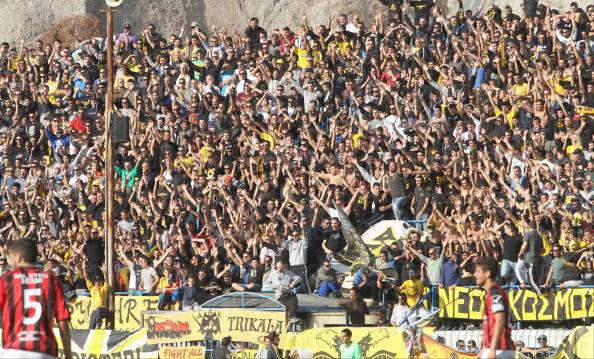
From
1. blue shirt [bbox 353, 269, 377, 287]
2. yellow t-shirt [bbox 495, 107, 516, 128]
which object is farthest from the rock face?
blue shirt [bbox 353, 269, 377, 287]

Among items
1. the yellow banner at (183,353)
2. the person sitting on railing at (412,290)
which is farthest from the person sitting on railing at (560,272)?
the yellow banner at (183,353)

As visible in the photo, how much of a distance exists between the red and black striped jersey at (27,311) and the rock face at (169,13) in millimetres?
29219

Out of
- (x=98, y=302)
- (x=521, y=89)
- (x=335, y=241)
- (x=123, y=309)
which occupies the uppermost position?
(x=521, y=89)

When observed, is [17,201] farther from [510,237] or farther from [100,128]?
[510,237]

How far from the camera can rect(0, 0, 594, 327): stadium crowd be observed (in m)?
22.9

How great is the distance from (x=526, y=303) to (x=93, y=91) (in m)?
14.7

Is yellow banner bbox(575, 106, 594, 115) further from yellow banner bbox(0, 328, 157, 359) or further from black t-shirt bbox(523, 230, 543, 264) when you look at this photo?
yellow banner bbox(0, 328, 157, 359)

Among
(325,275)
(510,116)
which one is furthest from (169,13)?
(325,275)

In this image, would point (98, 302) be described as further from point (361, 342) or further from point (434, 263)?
point (361, 342)

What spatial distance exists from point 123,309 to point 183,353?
4648 mm

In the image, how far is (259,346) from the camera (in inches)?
797

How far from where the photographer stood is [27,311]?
37.5 ft

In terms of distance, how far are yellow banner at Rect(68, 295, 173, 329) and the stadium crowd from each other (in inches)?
18.0

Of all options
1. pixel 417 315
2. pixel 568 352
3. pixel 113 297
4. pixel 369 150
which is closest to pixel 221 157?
pixel 369 150
